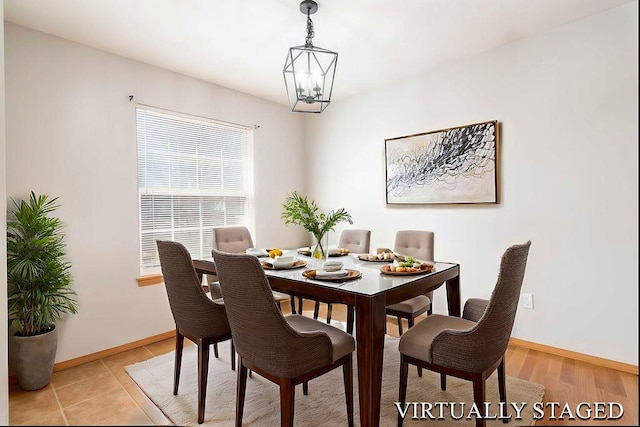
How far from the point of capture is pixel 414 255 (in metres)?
3.06

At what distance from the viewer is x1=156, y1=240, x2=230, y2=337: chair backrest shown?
1986 mm

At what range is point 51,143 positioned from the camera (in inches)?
105

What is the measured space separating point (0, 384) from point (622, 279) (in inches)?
68.3

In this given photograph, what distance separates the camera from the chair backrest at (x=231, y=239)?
3187mm

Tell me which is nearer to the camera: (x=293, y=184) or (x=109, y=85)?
(x=109, y=85)

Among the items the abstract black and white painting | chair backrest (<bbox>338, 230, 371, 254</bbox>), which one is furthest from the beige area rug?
the abstract black and white painting

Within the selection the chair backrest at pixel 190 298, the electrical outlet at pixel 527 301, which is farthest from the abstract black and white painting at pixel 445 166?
the chair backrest at pixel 190 298

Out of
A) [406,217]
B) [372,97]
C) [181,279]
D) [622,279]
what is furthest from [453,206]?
[622,279]

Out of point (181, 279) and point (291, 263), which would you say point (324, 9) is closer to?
point (291, 263)

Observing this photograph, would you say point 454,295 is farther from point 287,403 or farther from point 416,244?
point 287,403

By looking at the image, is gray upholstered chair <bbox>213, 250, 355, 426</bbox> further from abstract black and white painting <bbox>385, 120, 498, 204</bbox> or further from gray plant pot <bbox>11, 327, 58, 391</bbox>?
abstract black and white painting <bbox>385, 120, 498, 204</bbox>

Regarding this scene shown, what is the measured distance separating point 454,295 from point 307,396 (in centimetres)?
118

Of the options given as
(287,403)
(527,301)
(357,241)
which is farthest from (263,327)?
(527,301)

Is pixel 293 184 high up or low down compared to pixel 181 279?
up
